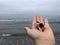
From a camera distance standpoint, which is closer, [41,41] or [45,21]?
[41,41]

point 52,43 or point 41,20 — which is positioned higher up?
point 41,20

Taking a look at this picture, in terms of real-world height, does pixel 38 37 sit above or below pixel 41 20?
below

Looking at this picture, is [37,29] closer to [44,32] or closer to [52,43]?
[44,32]

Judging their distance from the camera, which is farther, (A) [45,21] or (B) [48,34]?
(A) [45,21]

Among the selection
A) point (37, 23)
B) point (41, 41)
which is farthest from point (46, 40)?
point (37, 23)

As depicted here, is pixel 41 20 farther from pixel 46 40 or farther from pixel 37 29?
pixel 46 40

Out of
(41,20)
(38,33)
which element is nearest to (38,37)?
(38,33)

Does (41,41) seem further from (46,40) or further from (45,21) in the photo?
(45,21)

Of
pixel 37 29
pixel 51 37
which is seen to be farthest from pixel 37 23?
pixel 51 37
